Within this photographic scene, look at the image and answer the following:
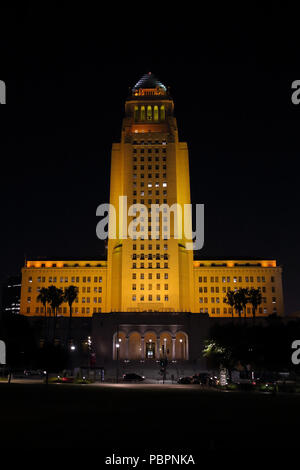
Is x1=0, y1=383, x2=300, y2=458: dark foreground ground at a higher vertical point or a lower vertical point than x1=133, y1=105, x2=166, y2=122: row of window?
→ lower

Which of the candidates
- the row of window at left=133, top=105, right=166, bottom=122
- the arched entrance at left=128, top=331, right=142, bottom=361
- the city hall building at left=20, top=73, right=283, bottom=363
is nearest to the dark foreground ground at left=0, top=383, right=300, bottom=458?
the city hall building at left=20, top=73, right=283, bottom=363

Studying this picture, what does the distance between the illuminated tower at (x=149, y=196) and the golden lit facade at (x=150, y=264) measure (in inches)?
9.3

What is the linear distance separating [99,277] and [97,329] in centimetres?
2566

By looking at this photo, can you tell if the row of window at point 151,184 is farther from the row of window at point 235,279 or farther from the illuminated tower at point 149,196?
the row of window at point 235,279

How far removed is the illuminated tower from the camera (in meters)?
108

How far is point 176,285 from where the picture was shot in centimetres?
10719

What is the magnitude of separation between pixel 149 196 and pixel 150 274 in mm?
19360

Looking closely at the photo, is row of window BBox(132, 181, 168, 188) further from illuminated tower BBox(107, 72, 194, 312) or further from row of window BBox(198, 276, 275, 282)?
row of window BBox(198, 276, 275, 282)

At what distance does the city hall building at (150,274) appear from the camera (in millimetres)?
100000

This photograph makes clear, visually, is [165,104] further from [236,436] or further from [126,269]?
[236,436]

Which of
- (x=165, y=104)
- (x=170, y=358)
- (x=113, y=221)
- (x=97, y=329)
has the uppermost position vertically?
(x=165, y=104)

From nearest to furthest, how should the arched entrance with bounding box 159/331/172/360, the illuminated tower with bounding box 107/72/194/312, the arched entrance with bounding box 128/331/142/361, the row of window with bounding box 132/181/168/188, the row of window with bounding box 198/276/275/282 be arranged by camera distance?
the arched entrance with bounding box 159/331/172/360
the arched entrance with bounding box 128/331/142/361
the illuminated tower with bounding box 107/72/194/312
the row of window with bounding box 132/181/168/188
the row of window with bounding box 198/276/275/282

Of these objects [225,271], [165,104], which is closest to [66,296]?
[225,271]

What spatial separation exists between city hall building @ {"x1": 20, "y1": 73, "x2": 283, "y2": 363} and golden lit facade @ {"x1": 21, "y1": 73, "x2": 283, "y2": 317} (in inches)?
9.5
